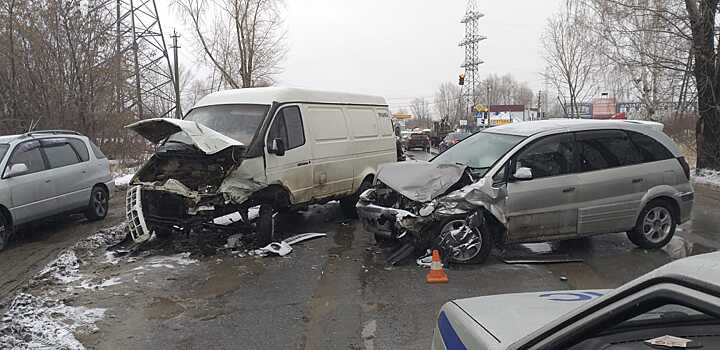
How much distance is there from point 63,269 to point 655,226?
784cm

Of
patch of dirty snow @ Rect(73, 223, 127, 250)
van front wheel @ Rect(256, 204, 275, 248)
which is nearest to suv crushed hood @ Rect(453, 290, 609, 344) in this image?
van front wheel @ Rect(256, 204, 275, 248)

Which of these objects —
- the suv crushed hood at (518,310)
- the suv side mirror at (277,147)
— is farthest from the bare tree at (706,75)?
the suv crushed hood at (518,310)

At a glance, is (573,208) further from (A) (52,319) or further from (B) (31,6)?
(B) (31,6)

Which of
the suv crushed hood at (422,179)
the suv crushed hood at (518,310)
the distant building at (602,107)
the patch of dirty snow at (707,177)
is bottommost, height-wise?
the patch of dirty snow at (707,177)

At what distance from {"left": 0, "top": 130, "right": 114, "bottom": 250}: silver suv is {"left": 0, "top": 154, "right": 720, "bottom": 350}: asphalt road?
0.82m

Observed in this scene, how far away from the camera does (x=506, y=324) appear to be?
224 centimetres

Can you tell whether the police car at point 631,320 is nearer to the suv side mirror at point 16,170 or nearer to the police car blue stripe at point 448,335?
the police car blue stripe at point 448,335

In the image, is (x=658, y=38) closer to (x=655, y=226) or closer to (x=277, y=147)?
(x=655, y=226)

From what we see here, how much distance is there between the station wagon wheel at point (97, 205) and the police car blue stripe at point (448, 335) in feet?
30.5

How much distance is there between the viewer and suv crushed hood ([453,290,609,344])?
216 centimetres

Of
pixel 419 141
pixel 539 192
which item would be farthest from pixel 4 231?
pixel 419 141

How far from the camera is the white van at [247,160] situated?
285 inches

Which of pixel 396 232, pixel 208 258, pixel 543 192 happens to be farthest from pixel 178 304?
pixel 543 192

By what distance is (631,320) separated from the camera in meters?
1.83
